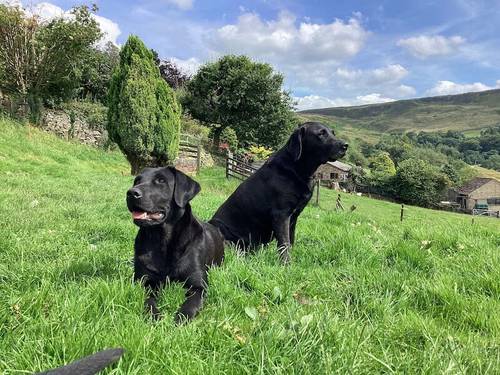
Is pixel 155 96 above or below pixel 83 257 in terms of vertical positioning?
above

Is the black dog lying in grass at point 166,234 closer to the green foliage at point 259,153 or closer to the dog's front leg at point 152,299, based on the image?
the dog's front leg at point 152,299

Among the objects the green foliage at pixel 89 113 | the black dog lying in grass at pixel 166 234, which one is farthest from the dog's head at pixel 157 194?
the green foliage at pixel 89 113

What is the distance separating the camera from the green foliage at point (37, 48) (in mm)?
20922

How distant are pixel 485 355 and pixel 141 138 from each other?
17.3 metres

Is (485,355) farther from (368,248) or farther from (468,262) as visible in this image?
(368,248)

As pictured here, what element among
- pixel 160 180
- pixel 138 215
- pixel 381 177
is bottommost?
pixel 381 177

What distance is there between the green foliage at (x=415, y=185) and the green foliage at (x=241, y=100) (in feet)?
120

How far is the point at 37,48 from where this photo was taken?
21.5 metres

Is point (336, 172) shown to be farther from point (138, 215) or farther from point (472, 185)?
point (138, 215)

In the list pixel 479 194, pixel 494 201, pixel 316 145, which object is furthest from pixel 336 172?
pixel 316 145

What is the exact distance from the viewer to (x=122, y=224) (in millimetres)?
6043

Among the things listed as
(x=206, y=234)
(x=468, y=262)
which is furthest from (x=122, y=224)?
(x=468, y=262)

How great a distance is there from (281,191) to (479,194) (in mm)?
103716

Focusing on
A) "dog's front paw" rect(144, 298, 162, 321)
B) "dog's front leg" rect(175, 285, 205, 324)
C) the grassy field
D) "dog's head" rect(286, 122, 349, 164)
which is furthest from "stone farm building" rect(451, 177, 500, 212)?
"dog's front paw" rect(144, 298, 162, 321)
